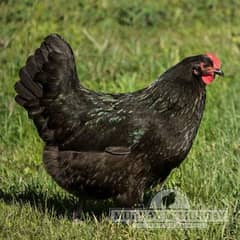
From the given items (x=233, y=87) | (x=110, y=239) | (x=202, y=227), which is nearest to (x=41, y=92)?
(x=110, y=239)

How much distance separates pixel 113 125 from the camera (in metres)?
5.21

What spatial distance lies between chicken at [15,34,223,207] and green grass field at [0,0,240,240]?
0.35m

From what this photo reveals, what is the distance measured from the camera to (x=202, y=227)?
4809 mm

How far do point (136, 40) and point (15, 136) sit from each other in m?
3.41

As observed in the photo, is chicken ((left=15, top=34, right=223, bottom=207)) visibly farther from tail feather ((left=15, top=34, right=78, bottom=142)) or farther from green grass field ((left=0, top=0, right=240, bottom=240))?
green grass field ((left=0, top=0, right=240, bottom=240))

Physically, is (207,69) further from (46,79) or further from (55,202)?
(55,202)

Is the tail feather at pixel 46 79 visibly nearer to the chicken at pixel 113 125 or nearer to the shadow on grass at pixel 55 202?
the chicken at pixel 113 125

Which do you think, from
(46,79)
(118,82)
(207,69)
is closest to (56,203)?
(46,79)

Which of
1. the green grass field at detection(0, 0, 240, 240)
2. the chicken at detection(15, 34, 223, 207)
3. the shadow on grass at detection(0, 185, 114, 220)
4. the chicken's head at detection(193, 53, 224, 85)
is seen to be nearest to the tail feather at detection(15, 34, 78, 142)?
the chicken at detection(15, 34, 223, 207)

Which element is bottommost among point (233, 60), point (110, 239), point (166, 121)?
point (110, 239)

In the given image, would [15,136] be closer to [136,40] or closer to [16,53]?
[16,53]

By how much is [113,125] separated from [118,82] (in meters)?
2.77

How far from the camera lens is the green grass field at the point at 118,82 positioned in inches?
204

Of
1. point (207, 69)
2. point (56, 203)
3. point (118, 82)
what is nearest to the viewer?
point (207, 69)
